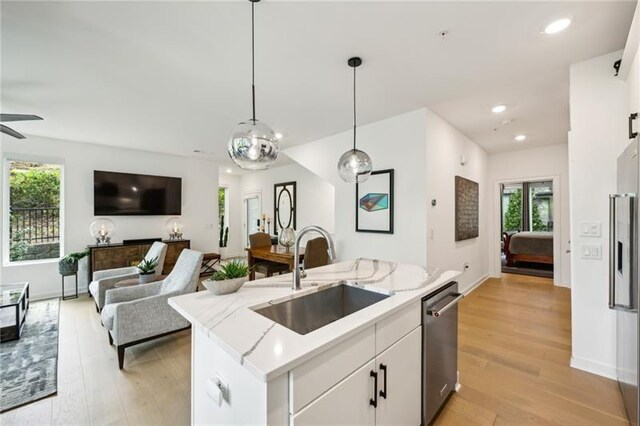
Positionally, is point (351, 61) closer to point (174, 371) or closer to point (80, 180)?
point (174, 371)

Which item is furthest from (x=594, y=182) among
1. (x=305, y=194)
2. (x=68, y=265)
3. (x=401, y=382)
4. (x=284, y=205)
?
(x=68, y=265)

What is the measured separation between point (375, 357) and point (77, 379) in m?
2.48

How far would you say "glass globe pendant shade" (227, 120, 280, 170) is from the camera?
1.64 m

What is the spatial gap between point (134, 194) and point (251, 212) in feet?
10.8

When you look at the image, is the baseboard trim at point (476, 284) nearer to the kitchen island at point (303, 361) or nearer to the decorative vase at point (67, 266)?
the kitchen island at point (303, 361)

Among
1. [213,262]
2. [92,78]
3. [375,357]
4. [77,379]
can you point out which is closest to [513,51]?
[375,357]

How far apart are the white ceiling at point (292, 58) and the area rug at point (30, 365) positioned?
254 cm

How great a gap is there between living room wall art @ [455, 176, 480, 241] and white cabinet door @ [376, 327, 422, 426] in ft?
9.73

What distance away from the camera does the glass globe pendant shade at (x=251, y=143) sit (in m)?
1.64

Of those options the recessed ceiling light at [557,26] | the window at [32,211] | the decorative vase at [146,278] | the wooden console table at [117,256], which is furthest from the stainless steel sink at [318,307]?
the window at [32,211]

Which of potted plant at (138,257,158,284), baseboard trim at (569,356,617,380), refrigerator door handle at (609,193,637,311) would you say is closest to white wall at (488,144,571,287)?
baseboard trim at (569,356,617,380)

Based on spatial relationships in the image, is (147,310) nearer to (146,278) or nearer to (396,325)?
(146,278)

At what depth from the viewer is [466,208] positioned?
14.4 feet

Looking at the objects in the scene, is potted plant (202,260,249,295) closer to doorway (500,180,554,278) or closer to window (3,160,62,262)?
window (3,160,62,262)
